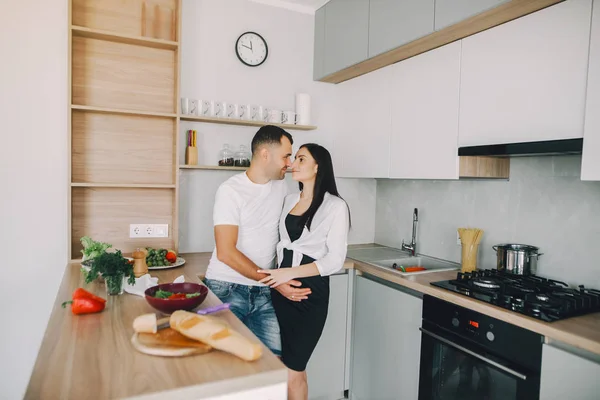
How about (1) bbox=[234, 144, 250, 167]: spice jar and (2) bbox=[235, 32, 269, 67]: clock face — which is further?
(2) bbox=[235, 32, 269, 67]: clock face

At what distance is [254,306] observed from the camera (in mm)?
2131

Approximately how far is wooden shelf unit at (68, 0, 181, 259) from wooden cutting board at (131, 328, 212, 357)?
1.49m

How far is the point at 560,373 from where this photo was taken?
1552mm

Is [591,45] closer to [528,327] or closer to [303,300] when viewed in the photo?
[528,327]

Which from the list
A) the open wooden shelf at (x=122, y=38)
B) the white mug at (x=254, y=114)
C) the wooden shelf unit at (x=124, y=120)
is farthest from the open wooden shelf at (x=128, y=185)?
the open wooden shelf at (x=122, y=38)

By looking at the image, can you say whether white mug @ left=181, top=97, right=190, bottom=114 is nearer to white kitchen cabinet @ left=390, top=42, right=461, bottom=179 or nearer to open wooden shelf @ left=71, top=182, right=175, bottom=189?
open wooden shelf @ left=71, top=182, right=175, bottom=189

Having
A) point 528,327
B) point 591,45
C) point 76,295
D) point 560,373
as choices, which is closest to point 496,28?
→ point 591,45

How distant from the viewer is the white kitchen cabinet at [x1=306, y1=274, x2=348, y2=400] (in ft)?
8.75

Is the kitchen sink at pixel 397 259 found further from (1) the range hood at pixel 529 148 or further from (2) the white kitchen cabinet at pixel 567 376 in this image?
(2) the white kitchen cabinet at pixel 567 376

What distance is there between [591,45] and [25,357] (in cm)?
330

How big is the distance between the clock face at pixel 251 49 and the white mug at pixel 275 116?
376 millimetres

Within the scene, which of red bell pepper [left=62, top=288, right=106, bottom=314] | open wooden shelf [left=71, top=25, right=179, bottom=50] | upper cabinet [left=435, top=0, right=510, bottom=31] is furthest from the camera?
open wooden shelf [left=71, top=25, right=179, bottom=50]

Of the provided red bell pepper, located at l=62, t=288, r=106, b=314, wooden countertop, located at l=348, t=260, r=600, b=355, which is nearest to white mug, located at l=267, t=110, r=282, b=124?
wooden countertop, located at l=348, t=260, r=600, b=355

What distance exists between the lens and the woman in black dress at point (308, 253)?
205cm
